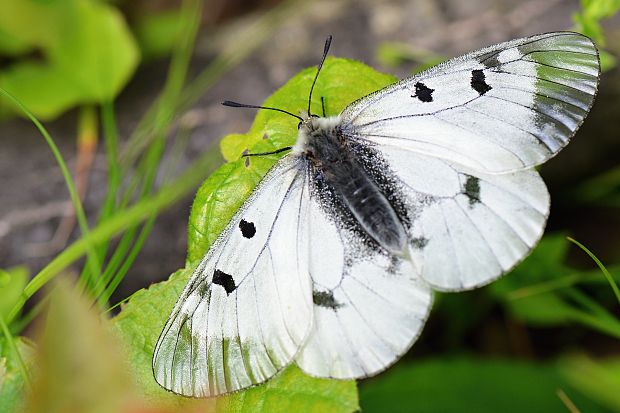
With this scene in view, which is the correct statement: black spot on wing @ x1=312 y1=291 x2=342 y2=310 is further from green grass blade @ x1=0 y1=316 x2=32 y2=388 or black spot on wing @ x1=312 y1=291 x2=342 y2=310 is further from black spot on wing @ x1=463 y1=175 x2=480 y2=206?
green grass blade @ x1=0 y1=316 x2=32 y2=388

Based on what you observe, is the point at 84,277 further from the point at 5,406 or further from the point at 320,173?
the point at 320,173

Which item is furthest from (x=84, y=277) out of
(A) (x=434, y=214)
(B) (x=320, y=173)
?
(A) (x=434, y=214)

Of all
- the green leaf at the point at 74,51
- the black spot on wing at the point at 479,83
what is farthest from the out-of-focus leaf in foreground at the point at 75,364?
the green leaf at the point at 74,51

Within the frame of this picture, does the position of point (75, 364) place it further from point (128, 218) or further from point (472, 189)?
point (128, 218)

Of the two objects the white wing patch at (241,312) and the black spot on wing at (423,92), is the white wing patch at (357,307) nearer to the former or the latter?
the white wing patch at (241,312)

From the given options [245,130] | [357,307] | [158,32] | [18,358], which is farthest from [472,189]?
[158,32]

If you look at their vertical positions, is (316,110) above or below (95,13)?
below

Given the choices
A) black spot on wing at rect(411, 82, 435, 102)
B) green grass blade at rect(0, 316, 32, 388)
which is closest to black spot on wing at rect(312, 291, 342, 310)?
black spot on wing at rect(411, 82, 435, 102)
